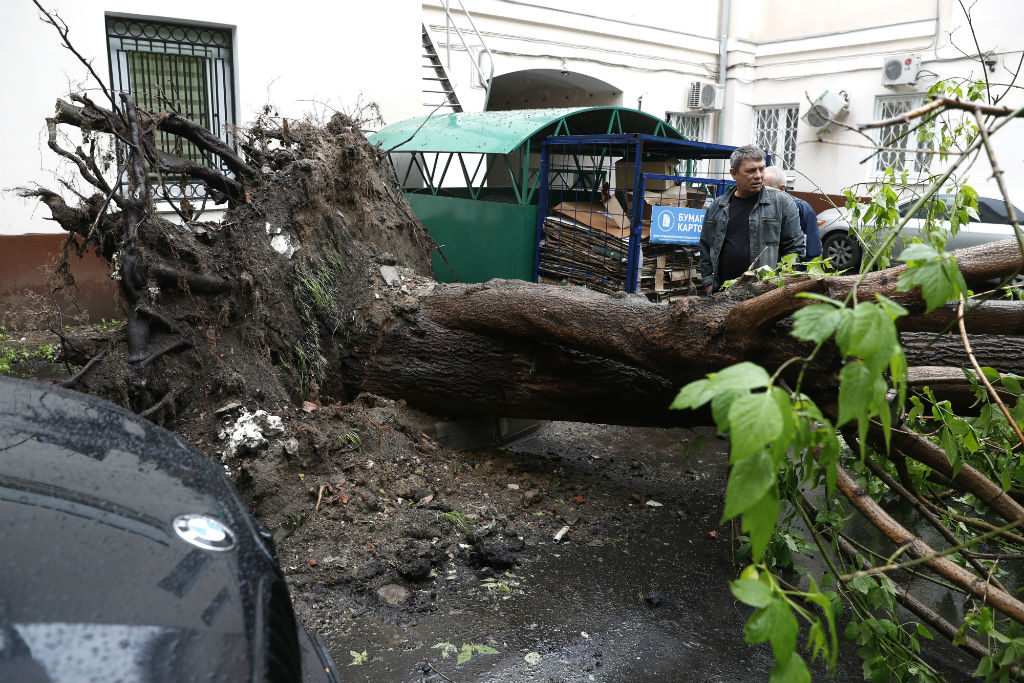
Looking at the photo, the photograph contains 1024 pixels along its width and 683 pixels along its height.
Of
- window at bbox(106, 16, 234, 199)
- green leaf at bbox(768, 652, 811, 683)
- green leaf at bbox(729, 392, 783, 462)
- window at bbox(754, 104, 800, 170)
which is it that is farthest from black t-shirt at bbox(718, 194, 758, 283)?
window at bbox(754, 104, 800, 170)

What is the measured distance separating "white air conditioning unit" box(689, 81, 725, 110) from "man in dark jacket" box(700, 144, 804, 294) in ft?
34.9

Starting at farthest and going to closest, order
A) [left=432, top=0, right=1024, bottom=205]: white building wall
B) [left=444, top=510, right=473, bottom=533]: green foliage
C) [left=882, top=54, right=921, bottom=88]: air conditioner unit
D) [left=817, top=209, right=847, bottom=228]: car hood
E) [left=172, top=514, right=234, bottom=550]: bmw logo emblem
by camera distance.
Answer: [left=882, top=54, right=921, bottom=88]: air conditioner unit < [left=817, top=209, right=847, bottom=228]: car hood < [left=432, top=0, right=1024, bottom=205]: white building wall < [left=444, top=510, right=473, bottom=533]: green foliage < [left=172, top=514, right=234, bottom=550]: bmw logo emblem

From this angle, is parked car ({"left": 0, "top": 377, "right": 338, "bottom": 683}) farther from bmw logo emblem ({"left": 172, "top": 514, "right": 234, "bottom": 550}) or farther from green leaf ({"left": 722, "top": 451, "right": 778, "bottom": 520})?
green leaf ({"left": 722, "top": 451, "right": 778, "bottom": 520})

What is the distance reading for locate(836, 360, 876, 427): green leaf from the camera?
1.37 metres

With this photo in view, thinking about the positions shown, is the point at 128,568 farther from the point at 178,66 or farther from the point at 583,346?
the point at 178,66

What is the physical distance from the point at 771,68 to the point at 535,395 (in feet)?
44.1

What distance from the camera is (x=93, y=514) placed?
1.77 meters

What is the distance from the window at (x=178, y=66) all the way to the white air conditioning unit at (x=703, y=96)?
926 cm

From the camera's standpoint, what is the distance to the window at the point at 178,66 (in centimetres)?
830

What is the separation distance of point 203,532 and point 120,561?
0.74 feet

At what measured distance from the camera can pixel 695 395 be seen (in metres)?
1.36

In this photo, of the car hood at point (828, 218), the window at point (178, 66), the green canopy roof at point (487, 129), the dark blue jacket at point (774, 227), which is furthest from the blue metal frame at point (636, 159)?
the car hood at point (828, 218)

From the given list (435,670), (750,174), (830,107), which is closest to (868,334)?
(435,670)

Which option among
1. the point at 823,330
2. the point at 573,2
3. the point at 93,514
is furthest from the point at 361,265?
the point at 573,2
